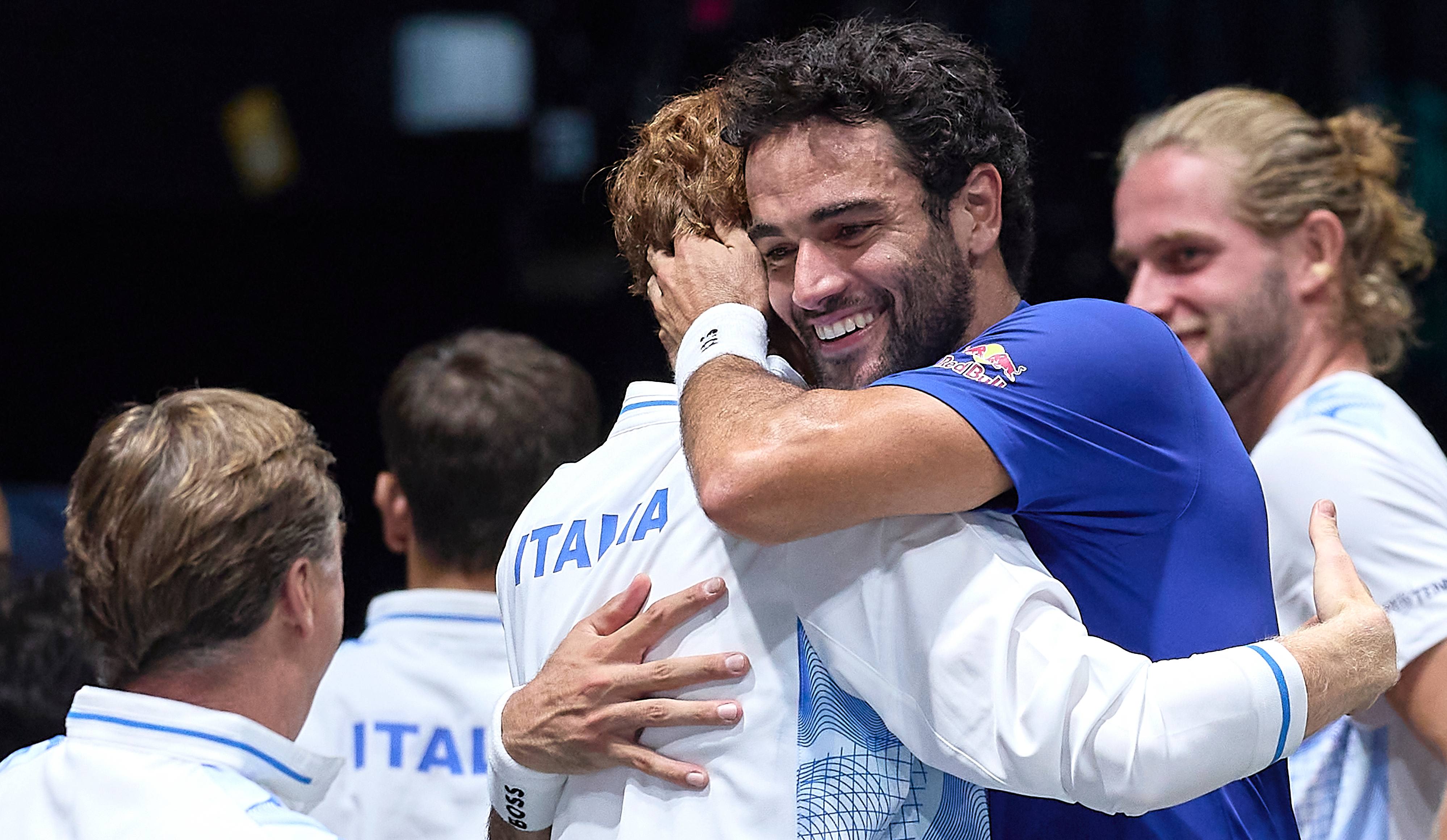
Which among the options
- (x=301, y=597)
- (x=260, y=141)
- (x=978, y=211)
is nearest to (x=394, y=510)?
(x=301, y=597)

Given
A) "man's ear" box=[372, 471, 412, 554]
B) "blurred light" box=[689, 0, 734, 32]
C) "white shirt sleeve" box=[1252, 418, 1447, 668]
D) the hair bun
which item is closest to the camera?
"white shirt sleeve" box=[1252, 418, 1447, 668]

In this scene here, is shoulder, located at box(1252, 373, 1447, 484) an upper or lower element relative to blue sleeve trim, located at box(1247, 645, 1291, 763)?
lower

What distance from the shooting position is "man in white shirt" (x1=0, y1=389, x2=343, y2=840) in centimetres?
180

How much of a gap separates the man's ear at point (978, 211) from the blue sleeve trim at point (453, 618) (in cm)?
119

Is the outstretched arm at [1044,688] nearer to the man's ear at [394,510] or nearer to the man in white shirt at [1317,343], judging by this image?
the man in white shirt at [1317,343]

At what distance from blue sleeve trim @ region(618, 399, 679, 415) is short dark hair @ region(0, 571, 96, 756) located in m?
1.81

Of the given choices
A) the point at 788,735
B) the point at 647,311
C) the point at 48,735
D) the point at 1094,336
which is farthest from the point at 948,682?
the point at 647,311

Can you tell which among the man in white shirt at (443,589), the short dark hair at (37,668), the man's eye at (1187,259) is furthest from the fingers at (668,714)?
the man's eye at (1187,259)

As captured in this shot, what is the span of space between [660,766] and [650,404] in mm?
467

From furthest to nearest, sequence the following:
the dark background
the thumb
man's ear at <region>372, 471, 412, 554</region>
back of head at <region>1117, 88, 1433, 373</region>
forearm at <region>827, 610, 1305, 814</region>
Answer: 1. the dark background
2. back of head at <region>1117, 88, 1433, 373</region>
3. man's ear at <region>372, 471, 412, 554</region>
4. the thumb
5. forearm at <region>827, 610, 1305, 814</region>

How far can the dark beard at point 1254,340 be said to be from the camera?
10.2 feet

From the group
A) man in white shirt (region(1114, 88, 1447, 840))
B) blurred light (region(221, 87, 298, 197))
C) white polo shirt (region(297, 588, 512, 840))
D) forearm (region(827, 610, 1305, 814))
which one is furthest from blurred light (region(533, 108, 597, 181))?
forearm (region(827, 610, 1305, 814))

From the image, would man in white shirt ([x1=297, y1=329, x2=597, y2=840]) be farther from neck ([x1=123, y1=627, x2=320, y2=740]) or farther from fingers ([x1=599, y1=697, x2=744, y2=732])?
fingers ([x1=599, y1=697, x2=744, y2=732])

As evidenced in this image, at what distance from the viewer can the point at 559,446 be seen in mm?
2730
